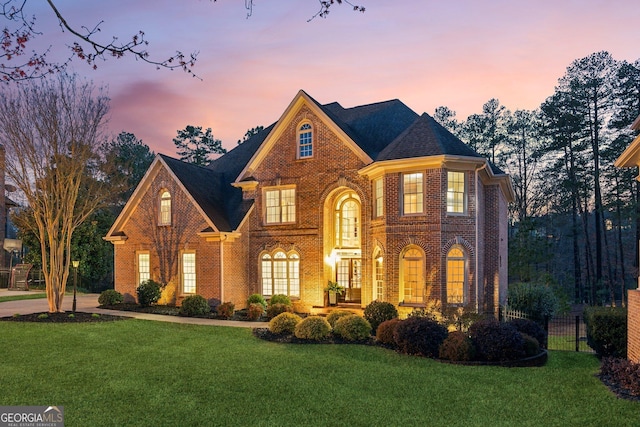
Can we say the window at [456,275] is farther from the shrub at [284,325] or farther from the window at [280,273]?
the window at [280,273]

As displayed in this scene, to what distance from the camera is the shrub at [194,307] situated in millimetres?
19297

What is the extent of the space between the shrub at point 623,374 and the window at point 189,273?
1764 cm

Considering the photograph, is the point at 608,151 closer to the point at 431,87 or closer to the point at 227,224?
the point at 431,87

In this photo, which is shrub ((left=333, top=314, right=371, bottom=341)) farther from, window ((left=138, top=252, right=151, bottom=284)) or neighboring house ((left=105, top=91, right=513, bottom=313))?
window ((left=138, top=252, right=151, bottom=284))

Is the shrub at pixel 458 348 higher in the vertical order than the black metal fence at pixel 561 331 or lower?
higher

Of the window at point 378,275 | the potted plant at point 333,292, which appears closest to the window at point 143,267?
the potted plant at point 333,292

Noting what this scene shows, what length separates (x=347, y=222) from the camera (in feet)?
70.5

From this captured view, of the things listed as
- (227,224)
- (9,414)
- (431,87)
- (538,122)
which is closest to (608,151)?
(538,122)

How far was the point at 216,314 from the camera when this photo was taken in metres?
19.5

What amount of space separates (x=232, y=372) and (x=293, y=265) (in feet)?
37.4

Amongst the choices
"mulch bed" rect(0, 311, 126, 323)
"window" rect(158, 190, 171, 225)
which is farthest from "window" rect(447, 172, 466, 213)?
"mulch bed" rect(0, 311, 126, 323)

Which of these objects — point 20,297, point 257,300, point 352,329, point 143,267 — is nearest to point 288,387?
point 352,329

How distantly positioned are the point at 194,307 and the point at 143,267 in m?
5.89

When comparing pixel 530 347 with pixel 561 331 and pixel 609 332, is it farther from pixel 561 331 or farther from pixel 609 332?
pixel 561 331
